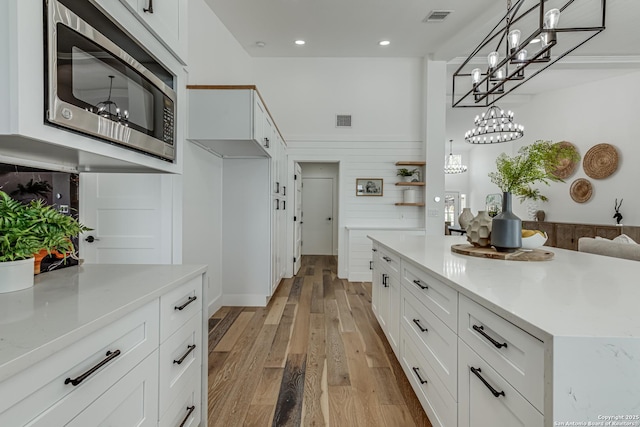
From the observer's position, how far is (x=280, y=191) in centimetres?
420

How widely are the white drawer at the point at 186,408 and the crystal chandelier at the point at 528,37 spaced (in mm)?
2787

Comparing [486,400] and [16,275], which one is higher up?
[16,275]

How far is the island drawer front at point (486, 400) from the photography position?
31.3 inches

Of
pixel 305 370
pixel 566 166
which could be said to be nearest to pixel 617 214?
pixel 566 166

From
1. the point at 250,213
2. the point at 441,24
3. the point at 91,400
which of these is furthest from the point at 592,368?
the point at 441,24

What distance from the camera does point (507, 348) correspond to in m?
0.86

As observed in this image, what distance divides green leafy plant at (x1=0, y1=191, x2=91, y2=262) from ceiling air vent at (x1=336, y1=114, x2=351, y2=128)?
184 inches

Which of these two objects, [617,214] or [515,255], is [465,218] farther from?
[617,214]

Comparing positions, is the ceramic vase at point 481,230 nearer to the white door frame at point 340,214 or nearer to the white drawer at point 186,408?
the white drawer at point 186,408

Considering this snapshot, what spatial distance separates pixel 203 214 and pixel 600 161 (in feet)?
23.0

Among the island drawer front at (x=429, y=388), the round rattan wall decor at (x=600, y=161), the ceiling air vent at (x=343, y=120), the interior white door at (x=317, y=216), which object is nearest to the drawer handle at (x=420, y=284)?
the island drawer front at (x=429, y=388)

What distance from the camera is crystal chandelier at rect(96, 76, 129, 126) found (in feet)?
2.94

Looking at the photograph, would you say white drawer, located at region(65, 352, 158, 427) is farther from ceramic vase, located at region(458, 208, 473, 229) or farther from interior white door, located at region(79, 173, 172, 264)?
ceramic vase, located at region(458, 208, 473, 229)

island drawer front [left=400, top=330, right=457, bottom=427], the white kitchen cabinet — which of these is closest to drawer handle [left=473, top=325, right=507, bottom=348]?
island drawer front [left=400, top=330, right=457, bottom=427]
